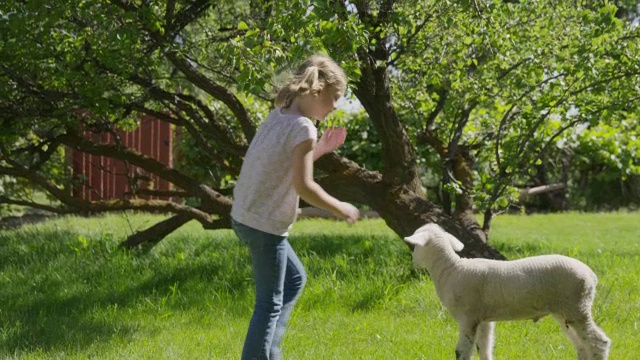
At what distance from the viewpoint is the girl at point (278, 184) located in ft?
11.9

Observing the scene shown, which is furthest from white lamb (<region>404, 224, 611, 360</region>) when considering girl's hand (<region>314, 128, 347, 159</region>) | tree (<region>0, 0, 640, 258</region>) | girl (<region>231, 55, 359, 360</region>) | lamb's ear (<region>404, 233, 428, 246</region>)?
tree (<region>0, 0, 640, 258</region>)

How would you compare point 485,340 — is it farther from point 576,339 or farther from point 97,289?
point 97,289

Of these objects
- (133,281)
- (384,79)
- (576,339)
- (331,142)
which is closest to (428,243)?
(331,142)

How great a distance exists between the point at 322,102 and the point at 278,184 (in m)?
0.43

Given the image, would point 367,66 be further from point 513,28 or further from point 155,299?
point 155,299

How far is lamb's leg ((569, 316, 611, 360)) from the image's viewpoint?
3926 mm

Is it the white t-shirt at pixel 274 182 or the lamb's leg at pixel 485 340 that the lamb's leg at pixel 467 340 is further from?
the white t-shirt at pixel 274 182

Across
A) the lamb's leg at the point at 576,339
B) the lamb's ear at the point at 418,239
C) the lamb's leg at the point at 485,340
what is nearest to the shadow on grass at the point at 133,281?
the lamb's leg at the point at 485,340

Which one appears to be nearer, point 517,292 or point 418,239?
point 517,292

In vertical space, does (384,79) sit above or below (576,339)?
above

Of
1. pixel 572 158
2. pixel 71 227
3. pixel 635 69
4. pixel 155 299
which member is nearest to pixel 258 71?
pixel 155 299

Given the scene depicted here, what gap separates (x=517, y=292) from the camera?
13.0ft

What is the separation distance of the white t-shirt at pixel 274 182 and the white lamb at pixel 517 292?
2.34 feet

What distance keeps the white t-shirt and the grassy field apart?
4.43ft
